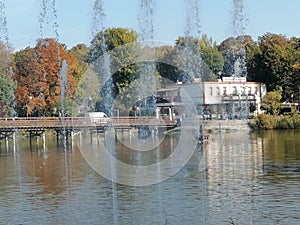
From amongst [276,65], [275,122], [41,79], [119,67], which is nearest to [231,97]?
[276,65]

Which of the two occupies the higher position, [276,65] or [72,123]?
[276,65]

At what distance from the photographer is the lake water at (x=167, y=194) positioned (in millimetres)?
18359

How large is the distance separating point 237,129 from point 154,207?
45.0m

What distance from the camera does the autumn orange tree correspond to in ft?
204

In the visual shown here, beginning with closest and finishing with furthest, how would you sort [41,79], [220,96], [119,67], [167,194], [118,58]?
[167,194] < [41,79] < [119,67] < [118,58] < [220,96]

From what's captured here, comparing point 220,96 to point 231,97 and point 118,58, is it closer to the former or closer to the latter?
point 231,97

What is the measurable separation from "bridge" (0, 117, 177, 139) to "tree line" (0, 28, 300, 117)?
7502mm

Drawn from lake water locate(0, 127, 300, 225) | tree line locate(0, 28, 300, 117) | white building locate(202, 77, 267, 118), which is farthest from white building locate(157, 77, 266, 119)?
lake water locate(0, 127, 300, 225)

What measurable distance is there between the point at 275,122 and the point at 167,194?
43337 millimetres

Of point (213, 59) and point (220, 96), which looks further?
point (213, 59)

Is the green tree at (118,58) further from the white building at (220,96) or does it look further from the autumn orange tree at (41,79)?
the white building at (220,96)

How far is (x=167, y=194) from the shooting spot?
22.2 meters

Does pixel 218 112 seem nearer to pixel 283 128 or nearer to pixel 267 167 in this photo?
pixel 283 128

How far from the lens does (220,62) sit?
86.4m
